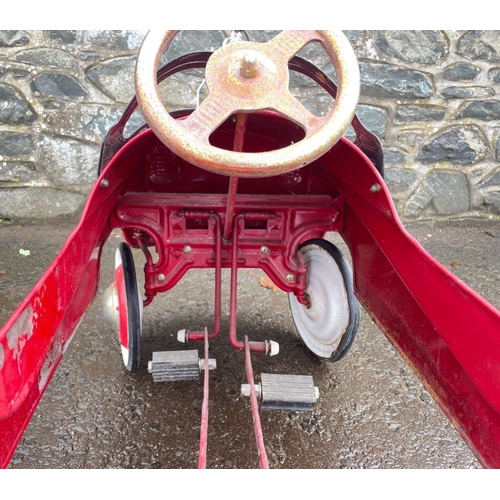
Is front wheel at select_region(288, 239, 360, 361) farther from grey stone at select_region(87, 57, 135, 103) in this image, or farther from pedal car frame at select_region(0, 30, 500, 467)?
grey stone at select_region(87, 57, 135, 103)

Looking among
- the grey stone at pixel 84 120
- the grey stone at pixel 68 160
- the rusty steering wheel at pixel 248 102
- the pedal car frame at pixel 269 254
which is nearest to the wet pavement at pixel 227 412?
the pedal car frame at pixel 269 254

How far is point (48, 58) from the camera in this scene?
263 cm

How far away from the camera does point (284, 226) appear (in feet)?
5.03

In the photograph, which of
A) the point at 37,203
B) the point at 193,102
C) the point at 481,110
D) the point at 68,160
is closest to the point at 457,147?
the point at 481,110

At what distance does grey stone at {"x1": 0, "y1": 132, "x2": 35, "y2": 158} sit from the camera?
272cm

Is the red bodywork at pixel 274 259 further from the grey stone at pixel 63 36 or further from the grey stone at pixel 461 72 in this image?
the grey stone at pixel 461 72

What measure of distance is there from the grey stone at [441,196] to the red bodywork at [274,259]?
1701mm

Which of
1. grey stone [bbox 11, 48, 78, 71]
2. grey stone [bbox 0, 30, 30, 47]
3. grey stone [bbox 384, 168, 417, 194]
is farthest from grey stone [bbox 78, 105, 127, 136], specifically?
grey stone [bbox 384, 168, 417, 194]

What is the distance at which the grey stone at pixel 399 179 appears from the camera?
9.82ft

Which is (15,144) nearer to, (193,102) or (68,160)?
(68,160)

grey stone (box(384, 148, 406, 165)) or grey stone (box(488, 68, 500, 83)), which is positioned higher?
grey stone (box(488, 68, 500, 83))

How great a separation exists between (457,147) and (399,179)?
40 centimetres

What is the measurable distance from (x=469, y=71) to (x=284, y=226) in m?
2.01

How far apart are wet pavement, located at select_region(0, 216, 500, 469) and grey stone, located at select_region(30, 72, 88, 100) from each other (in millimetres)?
1208
